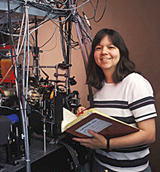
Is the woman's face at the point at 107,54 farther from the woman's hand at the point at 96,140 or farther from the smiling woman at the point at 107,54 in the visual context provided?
the woman's hand at the point at 96,140

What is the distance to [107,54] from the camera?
121cm

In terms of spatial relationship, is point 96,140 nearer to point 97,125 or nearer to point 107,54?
point 97,125

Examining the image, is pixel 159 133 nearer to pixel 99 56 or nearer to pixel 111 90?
pixel 111 90

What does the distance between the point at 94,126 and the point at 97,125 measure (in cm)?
2

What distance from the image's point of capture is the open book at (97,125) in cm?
93

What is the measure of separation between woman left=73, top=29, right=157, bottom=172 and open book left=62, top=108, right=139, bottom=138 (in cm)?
4

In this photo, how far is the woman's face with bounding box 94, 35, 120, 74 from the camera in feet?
3.97

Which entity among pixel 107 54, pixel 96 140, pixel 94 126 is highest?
pixel 107 54

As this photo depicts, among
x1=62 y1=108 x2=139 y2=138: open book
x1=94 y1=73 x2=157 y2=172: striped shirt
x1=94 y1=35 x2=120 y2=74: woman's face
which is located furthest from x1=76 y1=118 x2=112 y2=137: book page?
x1=94 y1=35 x2=120 y2=74: woman's face

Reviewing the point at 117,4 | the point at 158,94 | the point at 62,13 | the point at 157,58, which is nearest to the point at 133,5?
the point at 117,4

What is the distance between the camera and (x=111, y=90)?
1271 millimetres

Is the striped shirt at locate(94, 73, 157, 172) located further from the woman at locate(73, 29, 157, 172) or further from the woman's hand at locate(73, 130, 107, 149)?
the woman's hand at locate(73, 130, 107, 149)

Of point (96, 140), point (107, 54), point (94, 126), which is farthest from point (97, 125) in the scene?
point (107, 54)

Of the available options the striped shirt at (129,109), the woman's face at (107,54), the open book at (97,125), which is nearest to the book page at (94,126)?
the open book at (97,125)
